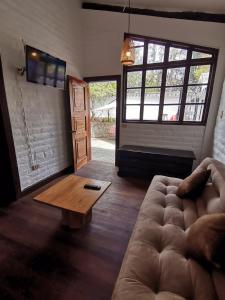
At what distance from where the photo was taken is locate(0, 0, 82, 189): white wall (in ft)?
7.37

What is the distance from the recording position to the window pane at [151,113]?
11.9 ft

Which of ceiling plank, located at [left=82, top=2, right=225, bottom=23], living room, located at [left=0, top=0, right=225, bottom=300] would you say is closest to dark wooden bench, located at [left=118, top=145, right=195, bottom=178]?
living room, located at [left=0, top=0, right=225, bottom=300]

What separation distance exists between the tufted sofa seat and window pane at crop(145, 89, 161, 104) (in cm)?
227

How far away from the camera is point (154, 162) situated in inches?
125

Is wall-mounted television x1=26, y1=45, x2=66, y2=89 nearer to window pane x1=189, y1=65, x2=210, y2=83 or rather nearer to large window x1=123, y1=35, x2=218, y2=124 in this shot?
large window x1=123, y1=35, x2=218, y2=124

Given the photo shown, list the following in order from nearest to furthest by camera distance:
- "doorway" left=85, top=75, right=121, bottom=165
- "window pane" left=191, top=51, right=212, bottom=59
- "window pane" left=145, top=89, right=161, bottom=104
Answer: "window pane" left=191, top=51, right=212, bottom=59 → "window pane" left=145, top=89, right=161, bottom=104 → "doorway" left=85, top=75, right=121, bottom=165

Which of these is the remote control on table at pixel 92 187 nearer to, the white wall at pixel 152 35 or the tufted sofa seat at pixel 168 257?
the tufted sofa seat at pixel 168 257

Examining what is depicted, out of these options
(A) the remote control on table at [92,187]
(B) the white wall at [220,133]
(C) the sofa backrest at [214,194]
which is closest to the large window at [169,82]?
(B) the white wall at [220,133]

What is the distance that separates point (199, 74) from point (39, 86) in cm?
303

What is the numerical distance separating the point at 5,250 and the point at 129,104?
339 cm

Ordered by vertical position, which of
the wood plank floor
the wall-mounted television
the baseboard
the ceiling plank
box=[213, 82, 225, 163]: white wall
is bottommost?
the wood plank floor

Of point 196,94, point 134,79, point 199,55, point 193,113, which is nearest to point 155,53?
point 134,79

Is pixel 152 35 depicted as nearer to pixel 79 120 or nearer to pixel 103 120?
pixel 79 120

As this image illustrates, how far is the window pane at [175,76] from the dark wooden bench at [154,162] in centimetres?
143
